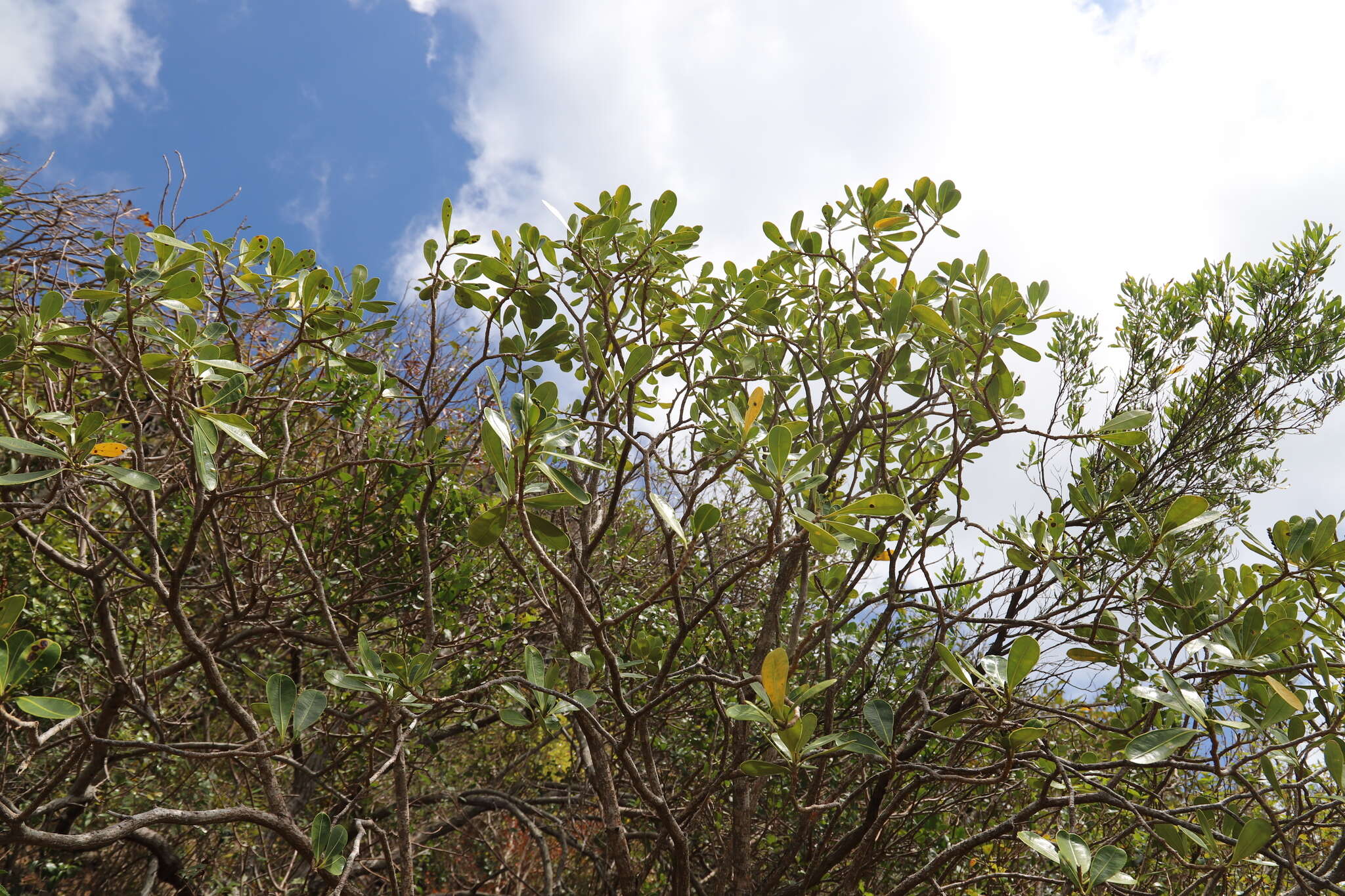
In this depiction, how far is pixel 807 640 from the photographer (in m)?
2.13

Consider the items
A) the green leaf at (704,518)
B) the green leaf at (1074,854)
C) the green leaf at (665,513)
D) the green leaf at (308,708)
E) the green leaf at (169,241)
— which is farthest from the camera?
the green leaf at (704,518)

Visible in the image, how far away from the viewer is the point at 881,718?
164 cm

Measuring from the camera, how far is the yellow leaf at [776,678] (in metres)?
1.36

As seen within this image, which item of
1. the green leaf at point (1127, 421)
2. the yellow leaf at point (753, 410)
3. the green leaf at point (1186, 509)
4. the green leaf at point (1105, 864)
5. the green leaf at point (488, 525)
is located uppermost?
the green leaf at point (1127, 421)

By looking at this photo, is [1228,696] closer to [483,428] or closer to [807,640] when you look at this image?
[807,640]

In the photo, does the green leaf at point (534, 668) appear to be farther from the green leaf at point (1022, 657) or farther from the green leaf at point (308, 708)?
the green leaf at point (1022, 657)

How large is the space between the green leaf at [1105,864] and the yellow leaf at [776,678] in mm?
574

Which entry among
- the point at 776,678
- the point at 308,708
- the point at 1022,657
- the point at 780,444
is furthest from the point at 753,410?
the point at 308,708

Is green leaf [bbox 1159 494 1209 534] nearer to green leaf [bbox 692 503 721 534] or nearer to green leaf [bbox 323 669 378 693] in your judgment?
green leaf [bbox 692 503 721 534]

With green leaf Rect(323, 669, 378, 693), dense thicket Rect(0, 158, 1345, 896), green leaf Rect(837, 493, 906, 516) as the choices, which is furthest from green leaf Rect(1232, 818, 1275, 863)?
green leaf Rect(323, 669, 378, 693)

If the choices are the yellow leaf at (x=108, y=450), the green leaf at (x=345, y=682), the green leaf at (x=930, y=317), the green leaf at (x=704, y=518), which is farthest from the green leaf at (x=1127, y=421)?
the yellow leaf at (x=108, y=450)

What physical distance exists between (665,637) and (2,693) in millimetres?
2380

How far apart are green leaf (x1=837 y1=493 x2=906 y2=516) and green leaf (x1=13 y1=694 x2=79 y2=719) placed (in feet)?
4.50

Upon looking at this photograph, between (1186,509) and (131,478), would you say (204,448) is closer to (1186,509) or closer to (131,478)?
(131,478)
